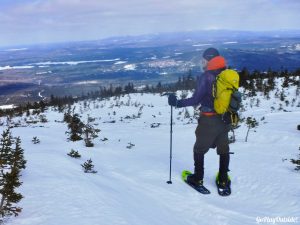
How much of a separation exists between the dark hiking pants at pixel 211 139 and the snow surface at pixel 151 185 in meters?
0.46

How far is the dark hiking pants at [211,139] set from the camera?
6711 mm

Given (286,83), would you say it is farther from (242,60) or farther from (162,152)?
(242,60)

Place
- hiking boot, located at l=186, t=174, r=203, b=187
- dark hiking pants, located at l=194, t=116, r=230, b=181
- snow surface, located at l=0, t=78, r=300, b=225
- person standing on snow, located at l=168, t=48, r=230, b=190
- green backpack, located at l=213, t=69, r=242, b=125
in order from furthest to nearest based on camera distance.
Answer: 1. hiking boot, located at l=186, t=174, r=203, b=187
2. dark hiking pants, located at l=194, t=116, r=230, b=181
3. person standing on snow, located at l=168, t=48, r=230, b=190
4. green backpack, located at l=213, t=69, r=242, b=125
5. snow surface, located at l=0, t=78, r=300, b=225

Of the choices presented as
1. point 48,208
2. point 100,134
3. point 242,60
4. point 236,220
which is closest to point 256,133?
point 100,134

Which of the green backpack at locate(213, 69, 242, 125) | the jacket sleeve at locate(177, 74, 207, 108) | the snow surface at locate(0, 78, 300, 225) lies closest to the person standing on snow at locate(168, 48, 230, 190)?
the jacket sleeve at locate(177, 74, 207, 108)

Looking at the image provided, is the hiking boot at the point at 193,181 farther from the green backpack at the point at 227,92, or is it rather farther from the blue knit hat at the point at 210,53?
the blue knit hat at the point at 210,53

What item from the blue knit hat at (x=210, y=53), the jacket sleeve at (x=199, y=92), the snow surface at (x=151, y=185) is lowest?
the snow surface at (x=151, y=185)

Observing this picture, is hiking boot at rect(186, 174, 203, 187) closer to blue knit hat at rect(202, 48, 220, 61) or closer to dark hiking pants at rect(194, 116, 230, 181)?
dark hiking pants at rect(194, 116, 230, 181)

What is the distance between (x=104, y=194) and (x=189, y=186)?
2.07m

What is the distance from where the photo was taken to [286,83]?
2439 centimetres

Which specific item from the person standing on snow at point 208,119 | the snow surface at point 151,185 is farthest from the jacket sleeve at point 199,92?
the snow surface at point 151,185

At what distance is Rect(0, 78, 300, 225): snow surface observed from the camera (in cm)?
496

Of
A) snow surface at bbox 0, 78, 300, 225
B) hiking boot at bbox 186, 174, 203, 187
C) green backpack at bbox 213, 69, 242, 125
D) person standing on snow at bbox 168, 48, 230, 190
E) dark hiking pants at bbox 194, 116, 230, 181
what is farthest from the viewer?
hiking boot at bbox 186, 174, 203, 187

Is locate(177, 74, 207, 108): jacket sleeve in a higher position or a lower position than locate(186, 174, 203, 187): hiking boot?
higher
